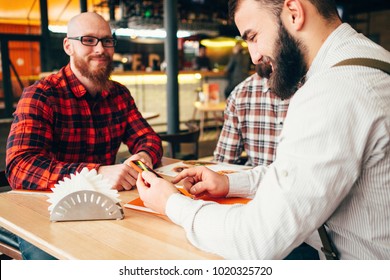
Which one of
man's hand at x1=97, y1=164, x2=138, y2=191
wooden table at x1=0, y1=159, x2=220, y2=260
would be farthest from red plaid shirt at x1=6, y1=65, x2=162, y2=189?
wooden table at x1=0, y1=159, x2=220, y2=260

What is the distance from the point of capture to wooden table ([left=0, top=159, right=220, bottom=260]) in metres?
0.92

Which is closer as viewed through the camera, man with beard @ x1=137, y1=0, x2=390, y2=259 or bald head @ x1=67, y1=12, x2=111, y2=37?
man with beard @ x1=137, y1=0, x2=390, y2=259

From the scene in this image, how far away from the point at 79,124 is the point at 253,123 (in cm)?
104

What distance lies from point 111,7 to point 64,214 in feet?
27.3

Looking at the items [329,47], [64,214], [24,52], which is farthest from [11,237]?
[24,52]

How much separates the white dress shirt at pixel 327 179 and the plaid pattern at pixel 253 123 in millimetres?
1378

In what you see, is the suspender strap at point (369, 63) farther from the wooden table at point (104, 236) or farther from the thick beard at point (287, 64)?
the wooden table at point (104, 236)

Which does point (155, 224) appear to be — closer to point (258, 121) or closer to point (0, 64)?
point (258, 121)

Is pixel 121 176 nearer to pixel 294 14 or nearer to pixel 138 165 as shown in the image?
pixel 138 165

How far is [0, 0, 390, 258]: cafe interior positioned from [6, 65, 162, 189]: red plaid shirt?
2.06 metres

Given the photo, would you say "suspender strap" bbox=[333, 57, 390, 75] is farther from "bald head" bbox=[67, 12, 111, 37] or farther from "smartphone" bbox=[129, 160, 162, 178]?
"bald head" bbox=[67, 12, 111, 37]

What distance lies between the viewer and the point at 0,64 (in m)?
8.96

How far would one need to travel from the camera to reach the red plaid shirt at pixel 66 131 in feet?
5.06

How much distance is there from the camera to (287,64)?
1127 mm
